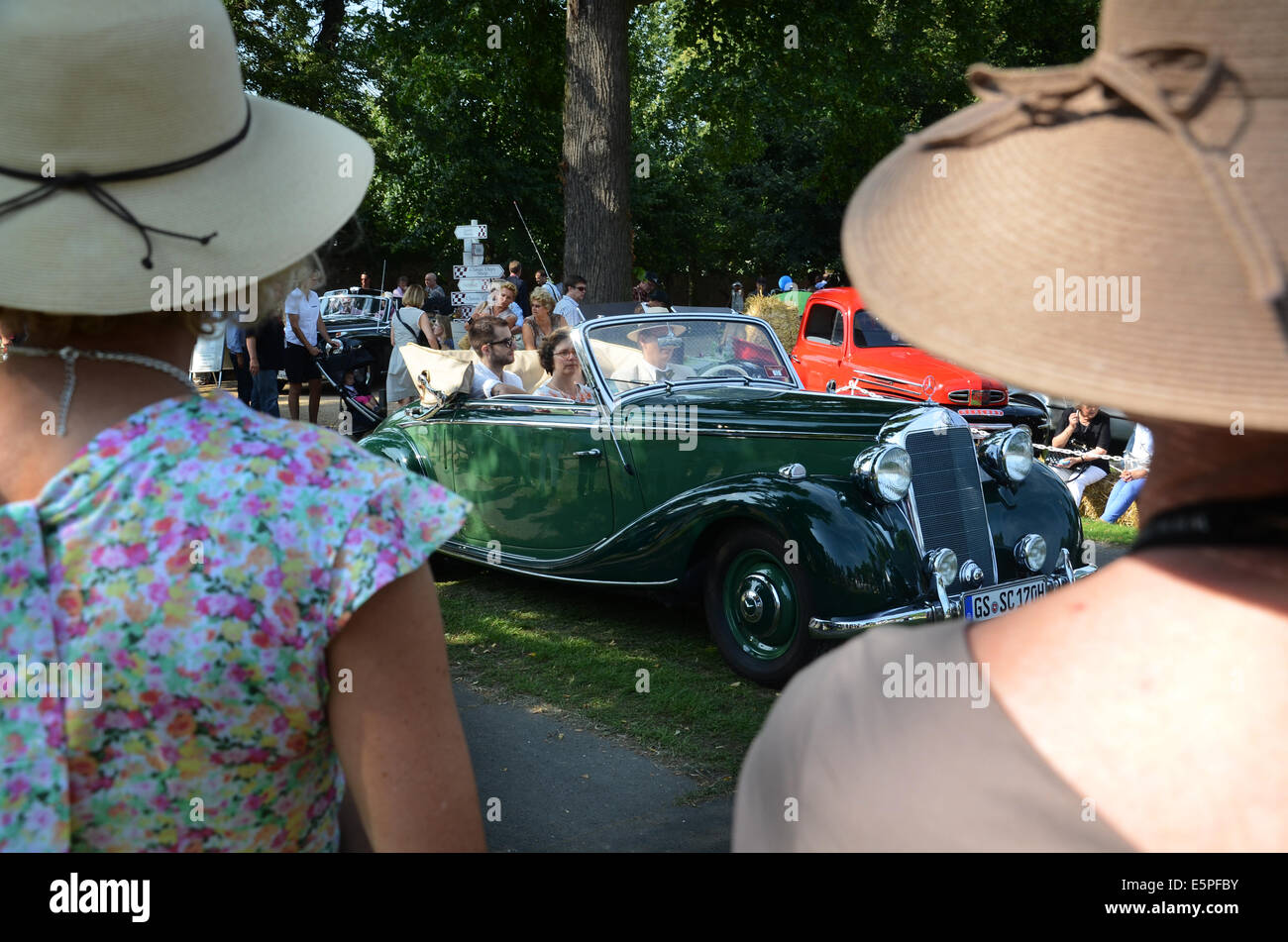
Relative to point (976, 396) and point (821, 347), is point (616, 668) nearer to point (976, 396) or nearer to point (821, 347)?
point (976, 396)

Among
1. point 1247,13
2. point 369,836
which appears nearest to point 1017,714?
point 1247,13

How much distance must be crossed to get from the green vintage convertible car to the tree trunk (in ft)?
14.9

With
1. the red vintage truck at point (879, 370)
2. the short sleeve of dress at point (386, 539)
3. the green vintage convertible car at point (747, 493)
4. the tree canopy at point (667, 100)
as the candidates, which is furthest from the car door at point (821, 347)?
the short sleeve of dress at point (386, 539)

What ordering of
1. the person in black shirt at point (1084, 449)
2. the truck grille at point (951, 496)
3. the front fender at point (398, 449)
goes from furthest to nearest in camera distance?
1. the person in black shirt at point (1084, 449)
2. the front fender at point (398, 449)
3. the truck grille at point (951, 496)

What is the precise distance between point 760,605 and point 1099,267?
4545mm

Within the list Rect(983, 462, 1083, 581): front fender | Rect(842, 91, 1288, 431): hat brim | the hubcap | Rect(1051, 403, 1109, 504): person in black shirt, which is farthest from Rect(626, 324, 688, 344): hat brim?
Rect(842, 91, 1288, 431): hat brim

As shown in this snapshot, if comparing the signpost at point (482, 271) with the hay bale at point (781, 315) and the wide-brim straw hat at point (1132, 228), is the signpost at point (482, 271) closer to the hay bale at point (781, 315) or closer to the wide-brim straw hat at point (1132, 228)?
the hay bale at point (781, 315)

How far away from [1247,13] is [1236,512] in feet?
1.15

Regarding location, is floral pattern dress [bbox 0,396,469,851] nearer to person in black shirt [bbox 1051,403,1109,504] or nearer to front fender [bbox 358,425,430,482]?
front fender [bbox 358,425,430,482]

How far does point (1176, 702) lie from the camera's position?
28.5 inches

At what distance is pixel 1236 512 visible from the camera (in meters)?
0.75

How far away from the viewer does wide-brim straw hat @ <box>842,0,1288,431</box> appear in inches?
28.8

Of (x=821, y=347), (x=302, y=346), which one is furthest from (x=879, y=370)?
(x=302, y=346)

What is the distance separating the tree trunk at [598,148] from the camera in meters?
11.4
